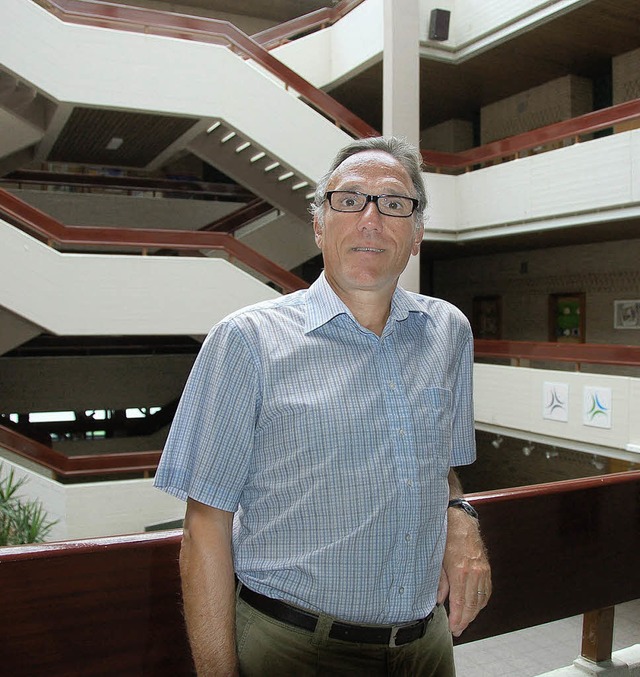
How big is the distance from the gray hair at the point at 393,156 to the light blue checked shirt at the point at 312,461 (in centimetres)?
32

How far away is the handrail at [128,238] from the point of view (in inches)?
352

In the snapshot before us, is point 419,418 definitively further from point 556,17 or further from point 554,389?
point 556,17

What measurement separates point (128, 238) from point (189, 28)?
9.99 feet

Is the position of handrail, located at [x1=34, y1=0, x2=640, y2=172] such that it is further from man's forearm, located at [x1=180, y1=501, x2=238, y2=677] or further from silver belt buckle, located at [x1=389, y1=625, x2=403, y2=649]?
man's forearm, located at [x1=180, y1=501, x2=238, y2=677]

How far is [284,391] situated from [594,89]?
44.3ft

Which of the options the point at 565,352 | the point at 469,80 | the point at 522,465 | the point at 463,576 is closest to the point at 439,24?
the point at 469,80

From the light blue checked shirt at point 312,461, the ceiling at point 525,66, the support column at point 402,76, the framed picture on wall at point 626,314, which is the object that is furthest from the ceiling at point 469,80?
the light blue checked shirt at point 312,461

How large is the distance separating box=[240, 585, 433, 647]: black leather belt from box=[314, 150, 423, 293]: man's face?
72 cm

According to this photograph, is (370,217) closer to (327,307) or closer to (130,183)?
(327,307)

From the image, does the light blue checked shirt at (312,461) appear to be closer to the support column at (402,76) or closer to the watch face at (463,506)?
the watch face at (463,506)

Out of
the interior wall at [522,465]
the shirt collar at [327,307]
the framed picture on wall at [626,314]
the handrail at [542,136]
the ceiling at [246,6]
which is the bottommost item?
the interior wall at [522,465]

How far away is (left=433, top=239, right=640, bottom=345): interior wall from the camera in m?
12.4

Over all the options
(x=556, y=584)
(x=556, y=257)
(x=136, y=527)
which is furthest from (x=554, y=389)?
(x=556, y=584)

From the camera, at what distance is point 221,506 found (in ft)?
4.75
